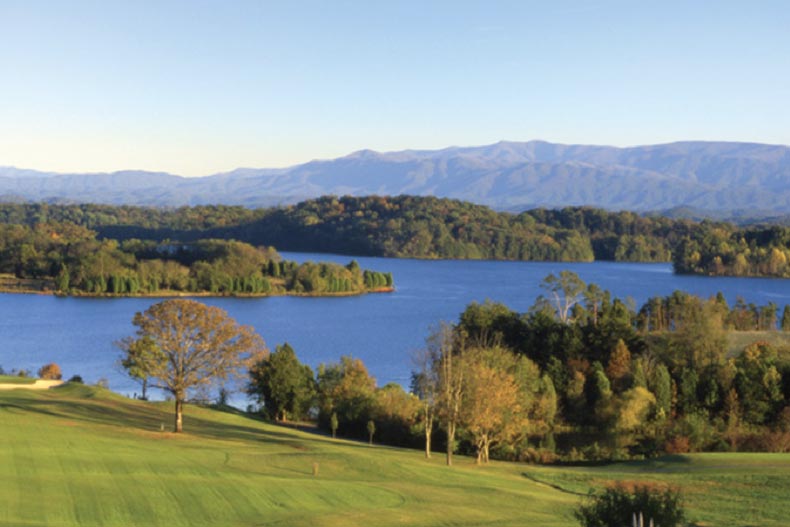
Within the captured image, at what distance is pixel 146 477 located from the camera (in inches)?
661

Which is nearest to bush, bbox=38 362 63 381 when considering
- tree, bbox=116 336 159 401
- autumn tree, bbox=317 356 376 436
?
autumn tree, bbox=317 356 376 436

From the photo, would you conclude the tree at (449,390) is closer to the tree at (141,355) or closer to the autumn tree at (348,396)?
the autumn tree at (348,396)

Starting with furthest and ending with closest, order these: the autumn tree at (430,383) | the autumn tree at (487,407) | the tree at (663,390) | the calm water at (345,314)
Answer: the calm water at (345,314) < the tree at (663,390) < the autumn tree at (430,383) < the autumn tree at (487,407)

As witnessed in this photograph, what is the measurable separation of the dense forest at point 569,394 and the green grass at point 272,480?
89.0 inches

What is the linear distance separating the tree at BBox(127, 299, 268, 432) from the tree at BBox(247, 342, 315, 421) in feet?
20.3

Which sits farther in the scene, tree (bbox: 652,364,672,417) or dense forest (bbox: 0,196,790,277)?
dense forest (bbox: 0,196,790,277)

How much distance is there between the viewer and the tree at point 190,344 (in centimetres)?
2505

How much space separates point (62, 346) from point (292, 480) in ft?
128

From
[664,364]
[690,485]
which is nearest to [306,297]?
[664,364]

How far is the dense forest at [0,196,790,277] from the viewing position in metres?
139

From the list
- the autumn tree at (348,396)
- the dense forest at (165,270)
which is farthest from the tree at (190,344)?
the dense forest at (165,270)

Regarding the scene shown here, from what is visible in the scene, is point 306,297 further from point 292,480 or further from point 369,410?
point 292,480

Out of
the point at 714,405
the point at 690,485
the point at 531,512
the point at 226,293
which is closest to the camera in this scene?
the point at 531,512

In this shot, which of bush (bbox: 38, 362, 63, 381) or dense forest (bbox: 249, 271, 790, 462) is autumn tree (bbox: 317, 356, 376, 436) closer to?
dense forest (bbox: 249, 271, 790, 462)
